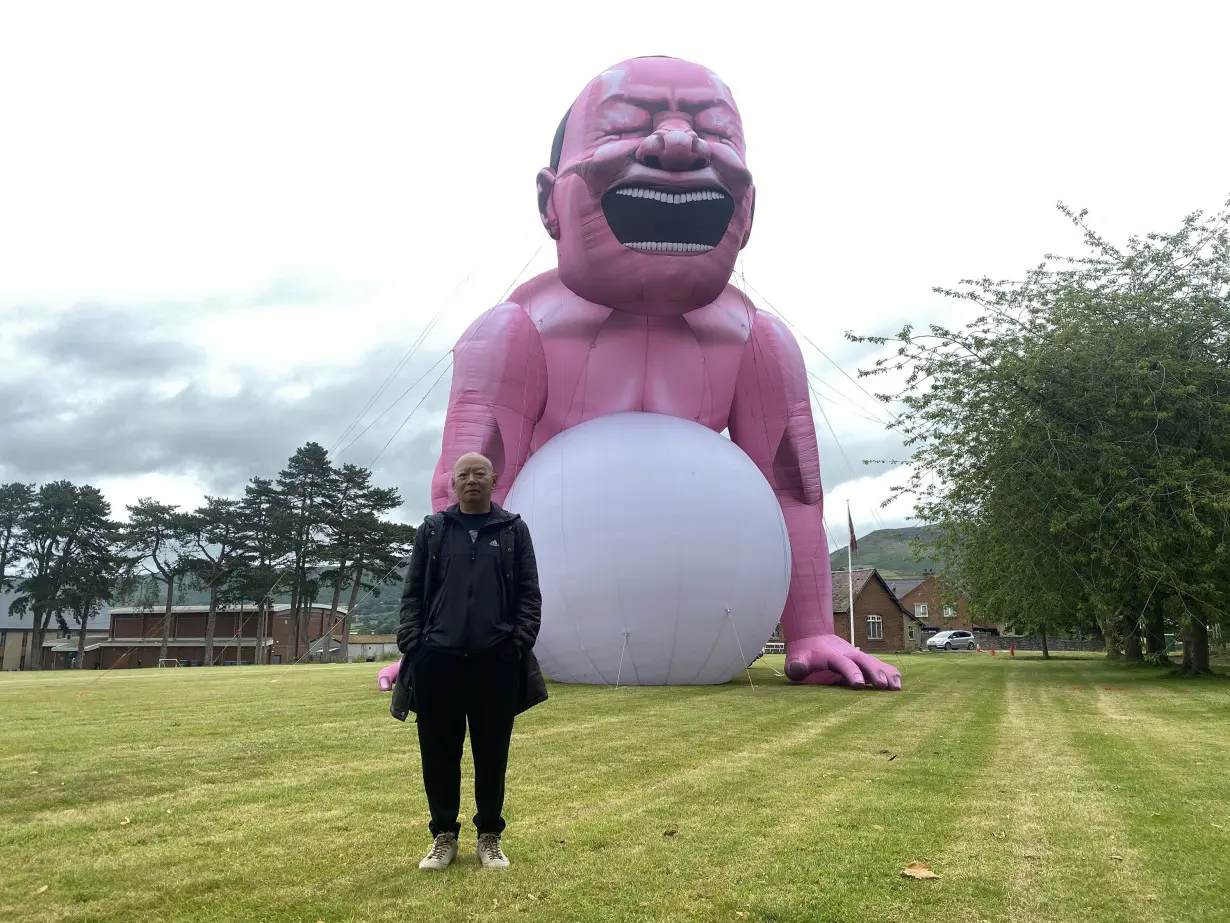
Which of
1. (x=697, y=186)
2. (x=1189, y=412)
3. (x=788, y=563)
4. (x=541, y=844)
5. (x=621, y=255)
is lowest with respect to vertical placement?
(x=541, y=844)

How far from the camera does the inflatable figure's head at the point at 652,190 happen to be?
1043 cm

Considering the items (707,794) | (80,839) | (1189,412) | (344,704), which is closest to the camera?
(80,839)

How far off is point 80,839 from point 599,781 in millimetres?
2455

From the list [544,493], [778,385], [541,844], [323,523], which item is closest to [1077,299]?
[778,385]

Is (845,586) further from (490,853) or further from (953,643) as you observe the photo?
(490,853)

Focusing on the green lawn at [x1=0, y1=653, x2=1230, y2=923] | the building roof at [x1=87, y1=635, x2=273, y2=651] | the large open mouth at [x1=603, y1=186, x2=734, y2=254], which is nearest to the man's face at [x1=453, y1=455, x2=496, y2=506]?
the green lawn at [x1=0, y1=653, x2=1230, y2=923]

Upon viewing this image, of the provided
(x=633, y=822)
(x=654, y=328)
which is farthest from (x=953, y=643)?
(x=633, y=822)

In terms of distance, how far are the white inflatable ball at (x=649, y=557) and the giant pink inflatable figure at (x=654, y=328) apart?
121cm

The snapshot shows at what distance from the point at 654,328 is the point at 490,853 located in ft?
29.6

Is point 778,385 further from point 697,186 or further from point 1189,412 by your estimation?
point 1189,412

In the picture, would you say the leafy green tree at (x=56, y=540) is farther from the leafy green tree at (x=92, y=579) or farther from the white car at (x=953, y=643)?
the white car at (x=953, y=643)

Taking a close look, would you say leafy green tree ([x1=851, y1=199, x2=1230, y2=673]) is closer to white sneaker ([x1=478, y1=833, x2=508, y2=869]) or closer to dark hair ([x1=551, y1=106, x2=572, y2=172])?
dark hair ([x1=551, y1=106, x2=572, y2=172])

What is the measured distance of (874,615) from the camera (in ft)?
157

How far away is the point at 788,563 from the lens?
35.8 ft
